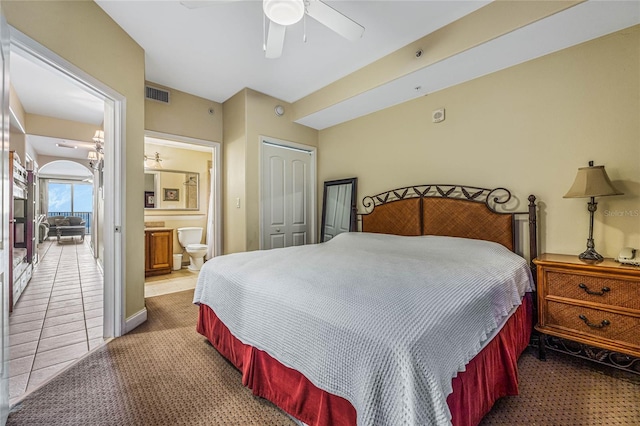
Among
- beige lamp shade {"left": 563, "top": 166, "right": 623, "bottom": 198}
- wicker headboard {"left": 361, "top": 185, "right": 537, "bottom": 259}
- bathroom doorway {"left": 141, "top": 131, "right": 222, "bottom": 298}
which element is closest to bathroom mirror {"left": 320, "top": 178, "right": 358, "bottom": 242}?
wicker headboard {"left": 361, "top": 185, "right": 537, "bottom": 259}

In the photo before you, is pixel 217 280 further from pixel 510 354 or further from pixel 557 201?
pixel 557 201

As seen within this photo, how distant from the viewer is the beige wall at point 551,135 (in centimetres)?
201

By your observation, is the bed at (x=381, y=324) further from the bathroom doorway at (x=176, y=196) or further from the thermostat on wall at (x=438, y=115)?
the bathroom doorway at (x=176, y=196)

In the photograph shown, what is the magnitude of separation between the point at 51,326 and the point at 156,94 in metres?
2.84

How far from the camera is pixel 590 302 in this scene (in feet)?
6.07

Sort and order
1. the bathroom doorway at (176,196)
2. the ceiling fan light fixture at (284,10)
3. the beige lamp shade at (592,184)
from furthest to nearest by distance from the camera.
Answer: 1. the bathroom doorway at (176,196)
2. the beige lamp shade at (592,184)
3. the ceiling fan light fixture at (284,10)

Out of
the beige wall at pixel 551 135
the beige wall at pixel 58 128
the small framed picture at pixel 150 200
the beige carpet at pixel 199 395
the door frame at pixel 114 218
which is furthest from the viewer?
the small framed picture at pixel 150 200

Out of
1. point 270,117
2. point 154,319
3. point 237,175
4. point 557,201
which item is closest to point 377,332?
point 557,201

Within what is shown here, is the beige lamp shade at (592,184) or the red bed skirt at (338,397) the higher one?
the beige lamp shade at (592,184)

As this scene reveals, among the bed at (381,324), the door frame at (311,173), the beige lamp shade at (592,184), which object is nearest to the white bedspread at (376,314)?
the bed at (381,324)

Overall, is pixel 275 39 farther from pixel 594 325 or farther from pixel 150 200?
pixel 150 200

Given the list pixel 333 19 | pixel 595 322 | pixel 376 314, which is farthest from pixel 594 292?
pixel 333 19

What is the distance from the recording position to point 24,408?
1.54m

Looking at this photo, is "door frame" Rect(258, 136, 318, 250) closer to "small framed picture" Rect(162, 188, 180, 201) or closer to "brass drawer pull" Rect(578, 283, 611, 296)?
"small framed picture" Rect(162, 188, 180, 201)
